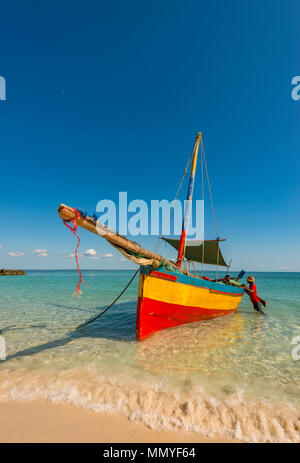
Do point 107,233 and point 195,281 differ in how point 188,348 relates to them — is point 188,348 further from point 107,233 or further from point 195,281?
point 107,233

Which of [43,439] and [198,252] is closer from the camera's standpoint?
[43,439]

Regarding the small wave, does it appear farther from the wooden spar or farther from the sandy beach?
the wooden spar

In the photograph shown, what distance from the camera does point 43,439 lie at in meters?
3.05

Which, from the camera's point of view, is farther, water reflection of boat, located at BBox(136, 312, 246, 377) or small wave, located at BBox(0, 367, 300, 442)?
water reflection of boat, located at BBox(136, 312, 246, 377)

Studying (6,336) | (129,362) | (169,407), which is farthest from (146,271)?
(6,336)

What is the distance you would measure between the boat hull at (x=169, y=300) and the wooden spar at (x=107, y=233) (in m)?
0.74

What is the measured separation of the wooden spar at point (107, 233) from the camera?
4637 mm

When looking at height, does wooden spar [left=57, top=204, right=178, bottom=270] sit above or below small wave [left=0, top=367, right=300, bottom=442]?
above

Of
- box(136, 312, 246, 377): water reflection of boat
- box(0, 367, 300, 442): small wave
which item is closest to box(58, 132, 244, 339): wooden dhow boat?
box(136, 312, 246, 377): water reflection of boat

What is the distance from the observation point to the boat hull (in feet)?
24.1

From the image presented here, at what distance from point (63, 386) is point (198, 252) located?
1268cm

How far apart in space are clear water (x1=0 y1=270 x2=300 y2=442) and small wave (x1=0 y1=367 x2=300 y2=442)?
2cm

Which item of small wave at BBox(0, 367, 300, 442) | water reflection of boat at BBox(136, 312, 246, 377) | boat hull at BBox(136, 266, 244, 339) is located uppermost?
boat hull at BBox(136, 266, 244, 339)
